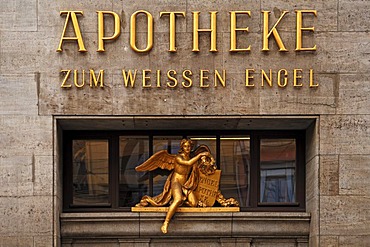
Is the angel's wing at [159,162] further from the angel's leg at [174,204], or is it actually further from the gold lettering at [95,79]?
the gold lettering at [95,79]

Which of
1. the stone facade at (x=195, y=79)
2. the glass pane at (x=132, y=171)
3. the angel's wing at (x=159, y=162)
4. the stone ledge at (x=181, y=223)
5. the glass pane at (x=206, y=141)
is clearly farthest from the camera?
the glass pane at (x=206, y=141)

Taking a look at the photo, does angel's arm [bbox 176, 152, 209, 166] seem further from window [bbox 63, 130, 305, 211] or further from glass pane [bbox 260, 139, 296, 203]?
glass pane [bbox 260, 139, 296, 203]

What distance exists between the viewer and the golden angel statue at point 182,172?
2088 centimetres

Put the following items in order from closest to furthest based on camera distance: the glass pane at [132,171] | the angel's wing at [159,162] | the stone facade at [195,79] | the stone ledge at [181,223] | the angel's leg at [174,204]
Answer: the stone facade at [195,79], the angel's leg at [174,204], the stone ledge at [181,223], the angel's wing at [159,162], the glass pane at [132,171]

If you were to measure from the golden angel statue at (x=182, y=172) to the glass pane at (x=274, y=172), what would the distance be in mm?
766

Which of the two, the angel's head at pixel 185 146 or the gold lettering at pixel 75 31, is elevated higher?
the gold lettering at pixel 75 31

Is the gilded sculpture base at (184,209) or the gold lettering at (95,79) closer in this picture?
the gold lettering at (95,79)

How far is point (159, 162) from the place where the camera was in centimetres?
2114

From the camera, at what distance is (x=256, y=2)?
67.1 ft

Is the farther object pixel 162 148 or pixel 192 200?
pixel 162 148

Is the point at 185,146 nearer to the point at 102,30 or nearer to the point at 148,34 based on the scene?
the point at 148,34

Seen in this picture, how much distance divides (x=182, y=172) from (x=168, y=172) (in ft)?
1.37

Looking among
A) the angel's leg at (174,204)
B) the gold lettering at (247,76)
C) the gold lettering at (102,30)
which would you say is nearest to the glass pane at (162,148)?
the angel's leg at (174,204)

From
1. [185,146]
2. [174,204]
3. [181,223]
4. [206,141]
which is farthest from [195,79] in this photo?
[181,223]
